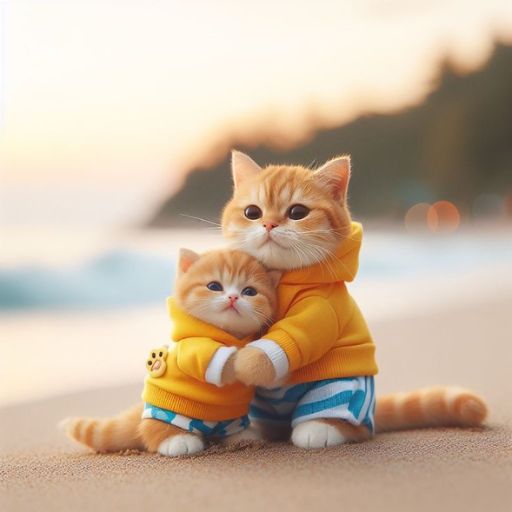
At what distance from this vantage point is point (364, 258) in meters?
3.78

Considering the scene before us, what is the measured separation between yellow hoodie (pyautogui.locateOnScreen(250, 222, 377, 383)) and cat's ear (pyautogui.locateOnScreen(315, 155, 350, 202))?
64mm

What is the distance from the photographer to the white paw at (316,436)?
4.07 feet

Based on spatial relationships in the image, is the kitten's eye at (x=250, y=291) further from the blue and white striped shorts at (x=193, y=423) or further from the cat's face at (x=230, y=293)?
the blue and white striped shorts at (x=193, y=423)

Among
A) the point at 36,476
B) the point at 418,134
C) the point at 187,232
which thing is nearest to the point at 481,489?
the point at 36,476

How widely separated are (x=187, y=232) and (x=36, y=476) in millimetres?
2054

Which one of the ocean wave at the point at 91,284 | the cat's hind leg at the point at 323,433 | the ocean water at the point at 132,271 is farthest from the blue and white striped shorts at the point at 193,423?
the ocean wave at the point at 91,284

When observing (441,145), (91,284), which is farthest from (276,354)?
(441,145)

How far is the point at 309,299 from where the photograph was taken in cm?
126

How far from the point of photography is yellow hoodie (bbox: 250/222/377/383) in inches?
47.3

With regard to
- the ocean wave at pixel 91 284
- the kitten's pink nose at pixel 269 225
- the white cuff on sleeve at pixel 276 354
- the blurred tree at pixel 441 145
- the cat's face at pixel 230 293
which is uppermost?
the blurred tree at pixel 441 145

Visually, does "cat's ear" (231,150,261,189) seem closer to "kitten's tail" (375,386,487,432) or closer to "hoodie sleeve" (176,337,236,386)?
"hoodie sleeve" (176,337,236,386)

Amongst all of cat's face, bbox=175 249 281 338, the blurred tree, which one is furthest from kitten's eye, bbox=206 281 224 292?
the blurred tree

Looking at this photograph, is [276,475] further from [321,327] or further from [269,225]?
[269,225]

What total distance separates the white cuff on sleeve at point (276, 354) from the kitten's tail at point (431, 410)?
33cm
